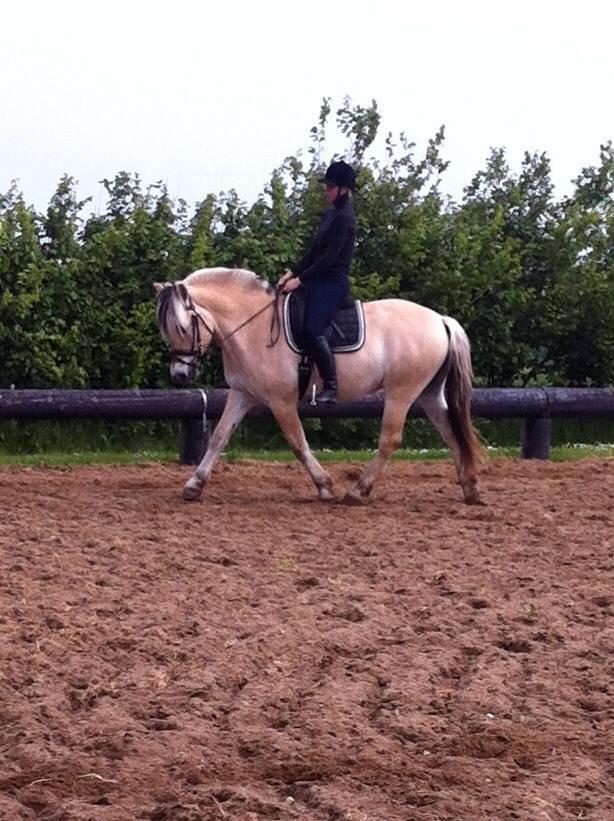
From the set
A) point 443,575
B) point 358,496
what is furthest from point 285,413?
point 443,575

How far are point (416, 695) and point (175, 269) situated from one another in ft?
34.4

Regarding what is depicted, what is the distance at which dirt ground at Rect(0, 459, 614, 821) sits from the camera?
485 cm

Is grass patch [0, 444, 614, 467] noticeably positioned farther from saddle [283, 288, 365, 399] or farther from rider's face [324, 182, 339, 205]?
rider's face [324, 182, 339, 205]

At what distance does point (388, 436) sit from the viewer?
11992 mm

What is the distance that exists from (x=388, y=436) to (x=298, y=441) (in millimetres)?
761

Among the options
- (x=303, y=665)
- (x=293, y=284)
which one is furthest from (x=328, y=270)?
(x=303, y=665)

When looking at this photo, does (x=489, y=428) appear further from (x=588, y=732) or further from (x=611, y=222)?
(x=588, y=732)

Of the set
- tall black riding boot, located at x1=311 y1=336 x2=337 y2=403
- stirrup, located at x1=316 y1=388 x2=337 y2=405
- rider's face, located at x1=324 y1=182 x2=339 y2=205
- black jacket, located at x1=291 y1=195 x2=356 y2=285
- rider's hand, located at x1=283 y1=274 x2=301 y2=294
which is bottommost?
stirrup, located at x1=316 y1=388 x2=337 y2=405

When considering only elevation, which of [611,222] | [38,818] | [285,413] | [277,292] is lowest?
[38,818]

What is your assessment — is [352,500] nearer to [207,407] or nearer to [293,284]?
[293,284]

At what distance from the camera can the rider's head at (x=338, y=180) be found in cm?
1136

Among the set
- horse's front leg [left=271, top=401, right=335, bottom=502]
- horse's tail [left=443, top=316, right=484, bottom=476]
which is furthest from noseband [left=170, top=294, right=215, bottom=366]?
horse's tail [left=443, top=316, right=484, bottom=476]

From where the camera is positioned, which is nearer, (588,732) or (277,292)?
(588,732)

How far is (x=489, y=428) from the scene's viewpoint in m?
17.2
